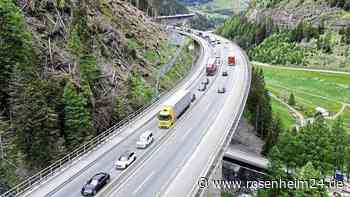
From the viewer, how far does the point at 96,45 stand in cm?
8306

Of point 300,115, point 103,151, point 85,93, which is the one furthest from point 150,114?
point 300,115

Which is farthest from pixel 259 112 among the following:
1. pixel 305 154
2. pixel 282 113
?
pixel 305 154

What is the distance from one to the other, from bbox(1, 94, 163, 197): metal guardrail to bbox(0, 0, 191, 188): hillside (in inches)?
66.9

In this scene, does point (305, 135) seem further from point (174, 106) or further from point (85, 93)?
point (85, 93)

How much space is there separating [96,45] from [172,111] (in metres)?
27.7

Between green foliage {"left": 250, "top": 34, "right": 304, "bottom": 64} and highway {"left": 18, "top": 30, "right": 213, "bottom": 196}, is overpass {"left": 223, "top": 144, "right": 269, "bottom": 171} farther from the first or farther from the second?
green foliage {"left": 250, "top": 34, "right": 304, "bottom": 64}

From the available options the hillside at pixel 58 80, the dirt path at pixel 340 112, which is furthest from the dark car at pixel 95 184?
the dirt path at pixel 340 112

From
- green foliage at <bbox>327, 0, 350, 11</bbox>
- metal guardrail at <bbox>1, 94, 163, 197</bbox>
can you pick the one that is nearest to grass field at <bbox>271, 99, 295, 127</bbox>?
metal guardrail at <bbox>1, 94, 163, 197</bbox>

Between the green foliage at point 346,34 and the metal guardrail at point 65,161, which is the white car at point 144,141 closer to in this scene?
the metal guardrail at point 65,161

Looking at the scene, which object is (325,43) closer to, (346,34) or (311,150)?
(346,34)

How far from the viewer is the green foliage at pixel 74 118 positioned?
5962cm

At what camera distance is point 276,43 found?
645ft

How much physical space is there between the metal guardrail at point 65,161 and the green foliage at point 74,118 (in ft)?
6.55

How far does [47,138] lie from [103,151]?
Result: 769 cm
